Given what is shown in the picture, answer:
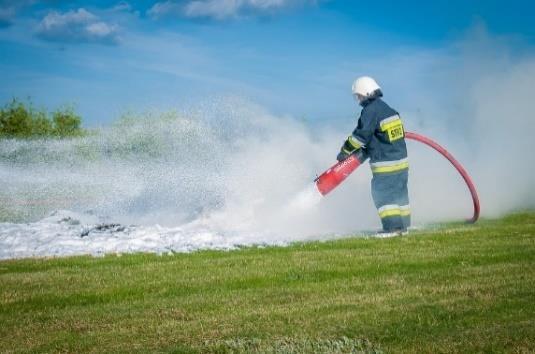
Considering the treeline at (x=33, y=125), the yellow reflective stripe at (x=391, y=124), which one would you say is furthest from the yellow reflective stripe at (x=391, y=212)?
the treeline at (x=33, y=125)

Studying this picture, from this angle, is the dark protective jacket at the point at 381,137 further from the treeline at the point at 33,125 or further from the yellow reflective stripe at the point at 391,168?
the treeline at the point at 33,125

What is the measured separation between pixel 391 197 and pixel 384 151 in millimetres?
860

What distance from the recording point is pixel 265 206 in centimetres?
1630

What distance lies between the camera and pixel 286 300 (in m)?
7.77

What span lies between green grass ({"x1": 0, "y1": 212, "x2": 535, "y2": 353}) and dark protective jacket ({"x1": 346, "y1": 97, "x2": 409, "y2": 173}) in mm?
2133

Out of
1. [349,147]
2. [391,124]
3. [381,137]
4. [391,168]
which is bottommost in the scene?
[391,168]

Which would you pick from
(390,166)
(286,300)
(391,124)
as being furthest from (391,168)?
(286,300)

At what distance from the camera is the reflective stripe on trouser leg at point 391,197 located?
539 inches

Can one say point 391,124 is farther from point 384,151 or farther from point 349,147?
point 349,147

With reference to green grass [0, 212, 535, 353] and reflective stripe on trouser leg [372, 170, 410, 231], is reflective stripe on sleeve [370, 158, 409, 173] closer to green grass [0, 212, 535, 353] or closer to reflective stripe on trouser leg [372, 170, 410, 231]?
reflective stripe on trouser leg [372, 170, 410, 231]

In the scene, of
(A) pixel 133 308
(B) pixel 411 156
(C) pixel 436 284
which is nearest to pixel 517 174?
(B) pixel 411 156

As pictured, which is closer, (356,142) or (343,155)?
(356,142)

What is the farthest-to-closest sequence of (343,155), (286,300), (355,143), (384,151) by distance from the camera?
1. (343,155)
2. (384,151)
3. (355,143)
4. (286,300)

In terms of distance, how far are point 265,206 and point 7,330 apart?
31.4 ft
